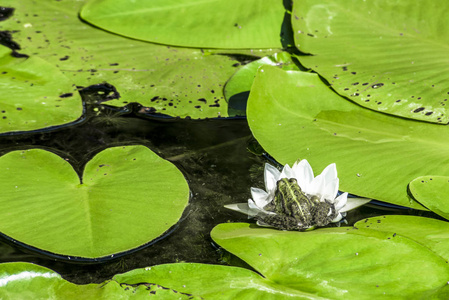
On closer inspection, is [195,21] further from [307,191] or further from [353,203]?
[353,203]

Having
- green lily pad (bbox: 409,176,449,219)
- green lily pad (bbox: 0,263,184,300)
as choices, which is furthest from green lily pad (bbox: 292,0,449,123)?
green lily pad (bbox: 0,263,184,300)

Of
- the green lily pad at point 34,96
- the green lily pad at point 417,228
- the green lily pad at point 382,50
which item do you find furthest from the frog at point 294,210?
the green lily pad at point 34,96

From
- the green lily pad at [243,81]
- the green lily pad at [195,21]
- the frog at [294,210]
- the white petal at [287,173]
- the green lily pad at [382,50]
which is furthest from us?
the green lily pad at [195,21]

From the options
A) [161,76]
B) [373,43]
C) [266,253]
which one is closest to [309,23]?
[373,43]

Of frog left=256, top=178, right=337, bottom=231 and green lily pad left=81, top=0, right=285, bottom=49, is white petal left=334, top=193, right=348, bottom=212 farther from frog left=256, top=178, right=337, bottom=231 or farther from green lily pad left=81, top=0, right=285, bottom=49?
green lily pad left=81, top=0, right=285, bottom=49

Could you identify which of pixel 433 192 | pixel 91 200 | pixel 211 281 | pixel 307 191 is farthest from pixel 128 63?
pixel 433 192

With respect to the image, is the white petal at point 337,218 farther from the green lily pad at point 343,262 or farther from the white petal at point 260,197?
the white petal at point 260,197
